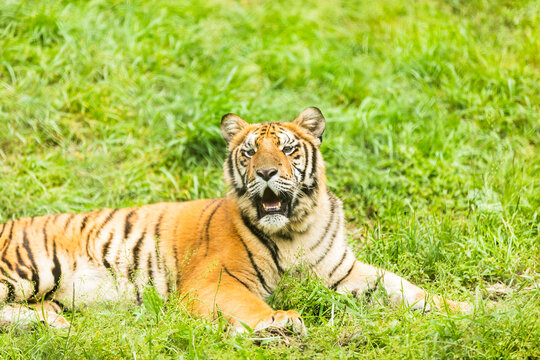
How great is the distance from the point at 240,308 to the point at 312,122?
1.37m

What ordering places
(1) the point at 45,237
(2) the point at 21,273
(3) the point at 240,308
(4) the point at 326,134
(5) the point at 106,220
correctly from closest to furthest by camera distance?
(3) the point at 240,308, (2) the point at 21,273, (1) the point at 45,237, (5) the point at 106,220, (4) the point at 326,134

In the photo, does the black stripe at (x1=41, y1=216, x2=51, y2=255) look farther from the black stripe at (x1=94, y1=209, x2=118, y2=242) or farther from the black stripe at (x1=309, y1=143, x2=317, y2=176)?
the black stripe at (x1=309, y1=143, x2=317, y2=176)

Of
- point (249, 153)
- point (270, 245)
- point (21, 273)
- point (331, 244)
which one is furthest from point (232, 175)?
Answer: point (21, 273)

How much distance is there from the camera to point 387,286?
12.5ft

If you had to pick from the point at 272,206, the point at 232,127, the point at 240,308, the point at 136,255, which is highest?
the point at 232,127

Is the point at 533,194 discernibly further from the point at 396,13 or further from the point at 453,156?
the point at 396,13

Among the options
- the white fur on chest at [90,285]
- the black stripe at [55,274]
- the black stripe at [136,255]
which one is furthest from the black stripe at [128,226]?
the black stripe at [55,274]

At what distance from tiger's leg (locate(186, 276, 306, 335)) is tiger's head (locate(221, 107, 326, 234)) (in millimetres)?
439

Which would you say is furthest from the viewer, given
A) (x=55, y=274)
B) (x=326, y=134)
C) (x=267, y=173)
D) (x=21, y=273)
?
(x=326, y=134)

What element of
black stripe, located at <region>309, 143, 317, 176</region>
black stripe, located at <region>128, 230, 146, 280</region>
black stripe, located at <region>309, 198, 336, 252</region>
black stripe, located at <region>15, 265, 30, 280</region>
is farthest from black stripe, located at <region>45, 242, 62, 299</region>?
black stripe, located at <region>309, 143, 317, 176</region>

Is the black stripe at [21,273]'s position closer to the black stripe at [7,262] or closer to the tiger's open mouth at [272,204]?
the black stripe at [7,262]

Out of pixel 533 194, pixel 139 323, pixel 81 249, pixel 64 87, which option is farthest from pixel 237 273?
pixel 64 87

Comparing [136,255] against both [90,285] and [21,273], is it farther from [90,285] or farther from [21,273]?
[21,273]

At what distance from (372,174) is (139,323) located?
103 inches
